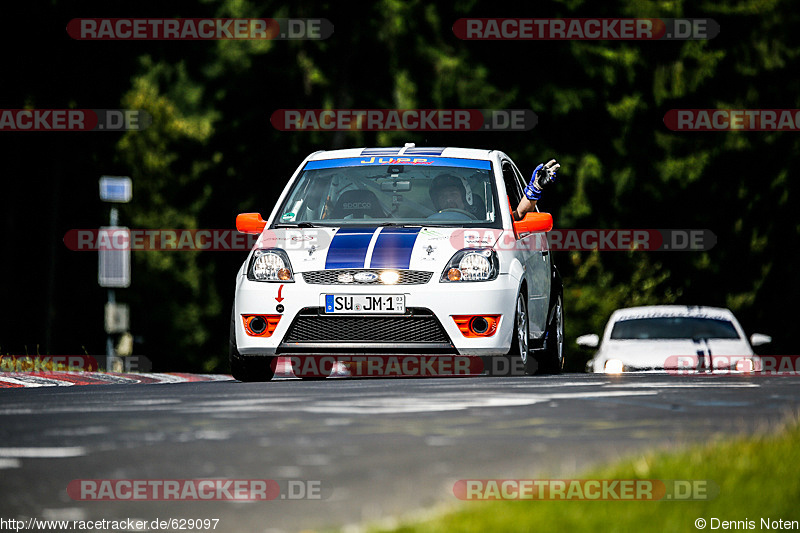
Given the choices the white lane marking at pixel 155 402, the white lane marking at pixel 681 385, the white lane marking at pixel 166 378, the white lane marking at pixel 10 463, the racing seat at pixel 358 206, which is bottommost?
the white lane marking at pixel 166 378

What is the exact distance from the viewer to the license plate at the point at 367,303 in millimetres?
12391

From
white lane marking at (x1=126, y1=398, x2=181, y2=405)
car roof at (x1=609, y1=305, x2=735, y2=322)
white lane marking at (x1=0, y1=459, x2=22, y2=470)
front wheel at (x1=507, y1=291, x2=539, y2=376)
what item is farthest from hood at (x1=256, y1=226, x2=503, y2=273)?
car roof at (x1=609, y1=305, x2=735, y2=322)

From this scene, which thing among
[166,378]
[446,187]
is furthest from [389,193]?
[166,378]

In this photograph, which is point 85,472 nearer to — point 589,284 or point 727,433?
point 727,433

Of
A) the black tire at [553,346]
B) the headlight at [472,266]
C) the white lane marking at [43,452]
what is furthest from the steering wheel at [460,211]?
the white lane marking at [43,452]

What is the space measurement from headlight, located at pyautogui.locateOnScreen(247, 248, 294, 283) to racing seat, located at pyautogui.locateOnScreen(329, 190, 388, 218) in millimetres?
1142

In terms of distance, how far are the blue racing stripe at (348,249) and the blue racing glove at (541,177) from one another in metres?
1.95

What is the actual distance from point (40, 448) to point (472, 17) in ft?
94.3

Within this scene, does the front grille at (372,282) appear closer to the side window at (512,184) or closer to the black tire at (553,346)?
the side window at (512,184)

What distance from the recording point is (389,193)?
1427 centimetres

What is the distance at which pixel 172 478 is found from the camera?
6.48 meters

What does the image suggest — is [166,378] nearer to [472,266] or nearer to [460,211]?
[460,211]

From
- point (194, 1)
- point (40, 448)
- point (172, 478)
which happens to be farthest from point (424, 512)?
point (194, 1)

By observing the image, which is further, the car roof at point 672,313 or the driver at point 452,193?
the car roof at point 672,313
